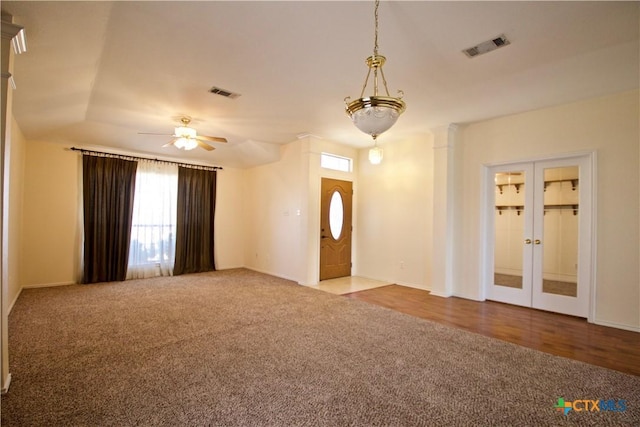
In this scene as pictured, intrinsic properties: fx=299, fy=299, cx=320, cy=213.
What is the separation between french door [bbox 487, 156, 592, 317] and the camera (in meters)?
4.00

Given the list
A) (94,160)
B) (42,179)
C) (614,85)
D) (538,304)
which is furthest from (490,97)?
(42,179)

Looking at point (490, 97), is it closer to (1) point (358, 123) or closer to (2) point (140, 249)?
(1) point (358, 123)

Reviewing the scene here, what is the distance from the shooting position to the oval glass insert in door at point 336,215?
6363mm

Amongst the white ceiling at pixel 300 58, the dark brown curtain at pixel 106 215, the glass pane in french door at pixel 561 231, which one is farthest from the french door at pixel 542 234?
the dark brown curtain at pixel 106 215

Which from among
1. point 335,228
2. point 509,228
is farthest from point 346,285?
point 509,228

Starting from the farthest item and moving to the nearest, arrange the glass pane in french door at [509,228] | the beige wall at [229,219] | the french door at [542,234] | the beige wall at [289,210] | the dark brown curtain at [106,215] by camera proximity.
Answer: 1. the beige wall at [229,219]
2. the beige wall at [289,210]
3. the dark brown curtain at [106,215]
4. the glass pane in french door at [509,228]
5. the french door at [542,234]

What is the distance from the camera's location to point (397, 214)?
19.8 ft

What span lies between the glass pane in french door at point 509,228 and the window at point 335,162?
9.63ft

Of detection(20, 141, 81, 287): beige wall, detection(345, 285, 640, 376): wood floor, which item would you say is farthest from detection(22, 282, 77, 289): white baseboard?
detection(345, 285, 640, 376): wood floor

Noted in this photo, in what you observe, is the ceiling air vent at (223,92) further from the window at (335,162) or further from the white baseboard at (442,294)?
the white baseboard at (442,294)

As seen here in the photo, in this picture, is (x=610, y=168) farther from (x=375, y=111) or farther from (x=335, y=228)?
(x=335, y=228)

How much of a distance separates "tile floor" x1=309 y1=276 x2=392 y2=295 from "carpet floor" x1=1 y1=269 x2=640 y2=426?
126 cm

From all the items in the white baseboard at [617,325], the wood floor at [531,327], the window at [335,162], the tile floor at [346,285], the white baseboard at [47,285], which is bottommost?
the white baseboard at [47,285]

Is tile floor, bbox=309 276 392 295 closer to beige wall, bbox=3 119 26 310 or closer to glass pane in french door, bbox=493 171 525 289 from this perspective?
glass pane in french door, bbox=493 171 525 289
